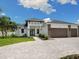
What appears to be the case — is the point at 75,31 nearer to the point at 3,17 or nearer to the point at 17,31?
the point at 17,31

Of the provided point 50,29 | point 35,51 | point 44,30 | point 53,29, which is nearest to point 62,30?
point 53,29

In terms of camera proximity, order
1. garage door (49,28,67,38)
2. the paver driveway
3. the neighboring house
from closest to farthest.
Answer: the paver driveway < garage door (49,28,67,38) < the neighboring house

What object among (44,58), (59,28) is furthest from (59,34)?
(44,58)

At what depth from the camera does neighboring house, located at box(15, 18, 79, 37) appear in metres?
46.6

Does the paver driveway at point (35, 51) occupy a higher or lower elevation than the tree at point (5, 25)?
lower

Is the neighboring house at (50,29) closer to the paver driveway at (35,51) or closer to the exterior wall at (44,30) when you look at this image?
the exterior wall at (44,30)

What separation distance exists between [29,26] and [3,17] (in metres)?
7.89

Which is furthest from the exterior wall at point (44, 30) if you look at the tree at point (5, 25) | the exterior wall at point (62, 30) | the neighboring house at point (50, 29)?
the tree at point (5, 25)

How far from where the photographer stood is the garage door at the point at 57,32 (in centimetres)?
4591

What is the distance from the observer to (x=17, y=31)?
1986 inches

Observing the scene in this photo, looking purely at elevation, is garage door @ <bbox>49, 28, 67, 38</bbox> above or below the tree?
below

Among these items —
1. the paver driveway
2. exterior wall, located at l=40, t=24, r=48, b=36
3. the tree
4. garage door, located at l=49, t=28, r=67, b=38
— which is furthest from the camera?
the tree

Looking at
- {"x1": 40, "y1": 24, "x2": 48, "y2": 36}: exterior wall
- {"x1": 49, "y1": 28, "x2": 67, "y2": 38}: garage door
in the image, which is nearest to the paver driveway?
{"x1": 49, "y1": 28, "x2": 67, "y2": 38}: garage door

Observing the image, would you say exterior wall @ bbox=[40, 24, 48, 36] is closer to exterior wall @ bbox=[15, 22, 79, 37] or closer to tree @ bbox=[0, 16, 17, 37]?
exterior wall @ bbox=[15, 22, 79, 37]
